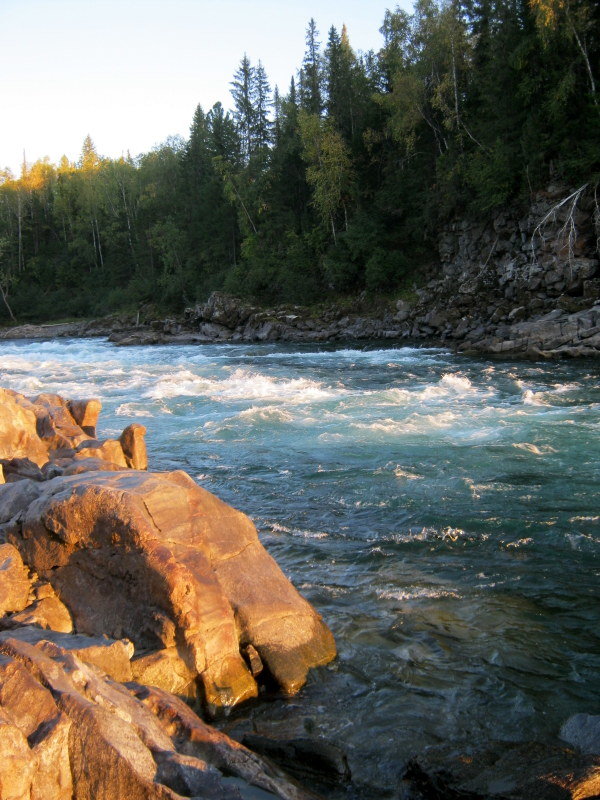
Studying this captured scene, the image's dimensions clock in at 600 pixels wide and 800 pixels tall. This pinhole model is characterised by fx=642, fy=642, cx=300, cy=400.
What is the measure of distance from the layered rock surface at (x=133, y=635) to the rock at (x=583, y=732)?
183cm

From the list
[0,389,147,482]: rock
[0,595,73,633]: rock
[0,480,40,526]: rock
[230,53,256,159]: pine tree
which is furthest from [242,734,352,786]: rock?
[230,53,256,159]: pine tree

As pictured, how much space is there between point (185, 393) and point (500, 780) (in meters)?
15.5

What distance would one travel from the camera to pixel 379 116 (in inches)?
1641

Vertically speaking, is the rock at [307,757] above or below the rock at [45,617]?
below

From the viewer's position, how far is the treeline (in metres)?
28.4

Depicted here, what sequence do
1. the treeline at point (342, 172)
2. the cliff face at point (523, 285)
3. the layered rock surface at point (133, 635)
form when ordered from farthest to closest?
the treeline at point (342, 172) < the cliff face at point (523, 285) < the layered rock surface at point (133, 635)

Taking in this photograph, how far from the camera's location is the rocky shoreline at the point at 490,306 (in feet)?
79.8

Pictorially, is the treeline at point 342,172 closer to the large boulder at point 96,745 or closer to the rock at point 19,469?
the rock at point 19,469

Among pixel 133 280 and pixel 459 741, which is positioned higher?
pixel 133 280

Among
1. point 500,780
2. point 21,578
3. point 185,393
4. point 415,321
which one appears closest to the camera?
point 500,780

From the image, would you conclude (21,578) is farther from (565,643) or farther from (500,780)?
(565,643)

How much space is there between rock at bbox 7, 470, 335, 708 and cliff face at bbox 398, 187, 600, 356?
1914cm

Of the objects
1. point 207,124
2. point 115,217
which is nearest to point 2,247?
point 115,217

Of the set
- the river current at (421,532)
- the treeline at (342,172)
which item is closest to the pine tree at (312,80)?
the treeline at (342,172)
